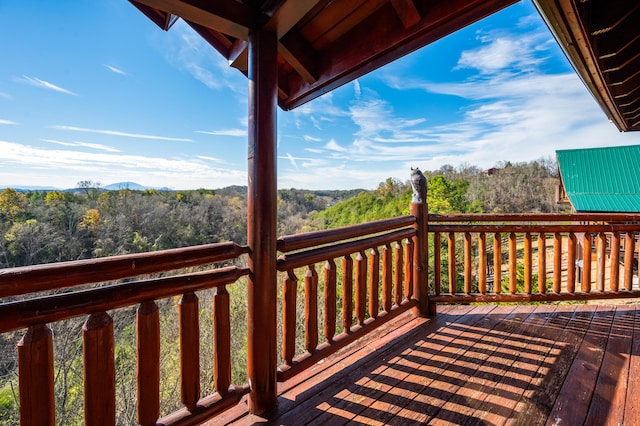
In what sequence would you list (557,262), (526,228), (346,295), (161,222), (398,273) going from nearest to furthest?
1. (346,295)
2. (398,273)
3. (526,228)
4. (557,262)
5. (161,222)

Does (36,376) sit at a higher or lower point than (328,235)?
lower

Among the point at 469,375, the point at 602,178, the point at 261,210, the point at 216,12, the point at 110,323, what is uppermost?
the point at 216,12

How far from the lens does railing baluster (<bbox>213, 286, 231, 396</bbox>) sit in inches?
55.6

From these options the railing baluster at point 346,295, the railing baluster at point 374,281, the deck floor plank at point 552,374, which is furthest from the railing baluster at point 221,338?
the deck floor plank at point 552,374

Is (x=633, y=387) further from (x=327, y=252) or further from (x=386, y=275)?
(x=327, y=252)

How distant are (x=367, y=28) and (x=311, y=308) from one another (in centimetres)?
172

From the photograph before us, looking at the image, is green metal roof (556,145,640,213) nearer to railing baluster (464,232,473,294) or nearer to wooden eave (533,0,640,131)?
wooden eave (533,0,640,131)

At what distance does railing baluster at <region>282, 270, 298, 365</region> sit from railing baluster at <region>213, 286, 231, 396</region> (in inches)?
13.6

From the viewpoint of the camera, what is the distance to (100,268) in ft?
3.22

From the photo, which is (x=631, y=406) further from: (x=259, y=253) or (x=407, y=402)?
(x=259, y=253)

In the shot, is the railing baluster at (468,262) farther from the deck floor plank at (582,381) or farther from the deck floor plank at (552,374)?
the deck floor plank at (582,381)

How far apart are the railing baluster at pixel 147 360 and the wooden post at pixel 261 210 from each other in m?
0.44

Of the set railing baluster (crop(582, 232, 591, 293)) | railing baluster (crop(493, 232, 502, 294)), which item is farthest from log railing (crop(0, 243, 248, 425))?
railing baluster (crop(582, 232, 591, 293))

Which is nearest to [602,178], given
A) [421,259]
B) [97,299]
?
[421,259]
